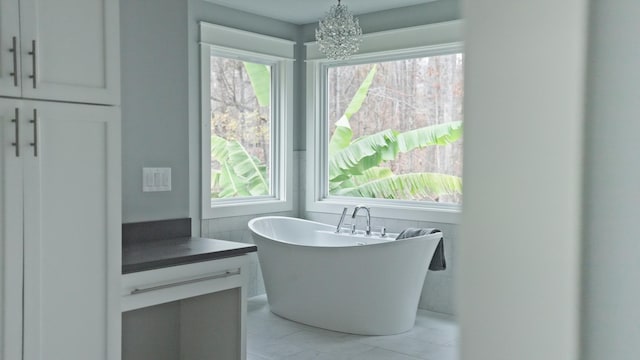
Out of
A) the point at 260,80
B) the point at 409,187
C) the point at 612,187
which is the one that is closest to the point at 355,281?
the point at 409,187

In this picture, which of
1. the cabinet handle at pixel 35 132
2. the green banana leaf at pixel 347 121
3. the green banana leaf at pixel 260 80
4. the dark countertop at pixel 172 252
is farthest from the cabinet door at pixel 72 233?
the green banana leaf at pixel 347 121

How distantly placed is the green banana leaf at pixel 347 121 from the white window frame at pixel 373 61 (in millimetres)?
85

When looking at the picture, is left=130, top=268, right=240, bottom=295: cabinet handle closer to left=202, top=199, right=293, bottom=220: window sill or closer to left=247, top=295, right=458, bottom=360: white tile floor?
left=247, top=295, right=458, bottom=360: white tile floor

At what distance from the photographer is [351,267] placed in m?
4.12

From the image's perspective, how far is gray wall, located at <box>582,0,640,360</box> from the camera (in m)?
0.51

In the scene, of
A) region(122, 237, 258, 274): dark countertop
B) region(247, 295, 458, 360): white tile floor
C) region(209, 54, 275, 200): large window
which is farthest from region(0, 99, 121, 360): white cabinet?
region(209, 54, 275, 200): large window

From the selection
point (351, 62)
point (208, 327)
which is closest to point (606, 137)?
point (208, 327)

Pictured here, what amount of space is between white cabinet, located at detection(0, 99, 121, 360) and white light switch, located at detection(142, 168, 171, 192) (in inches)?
26.9

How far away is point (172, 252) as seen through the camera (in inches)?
101

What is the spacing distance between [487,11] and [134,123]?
2.69 m

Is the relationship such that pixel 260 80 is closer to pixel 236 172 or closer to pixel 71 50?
pixel 236 172

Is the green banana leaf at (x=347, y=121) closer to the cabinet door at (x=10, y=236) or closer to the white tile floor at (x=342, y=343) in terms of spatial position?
the white tile floor at (x=342, y=343)

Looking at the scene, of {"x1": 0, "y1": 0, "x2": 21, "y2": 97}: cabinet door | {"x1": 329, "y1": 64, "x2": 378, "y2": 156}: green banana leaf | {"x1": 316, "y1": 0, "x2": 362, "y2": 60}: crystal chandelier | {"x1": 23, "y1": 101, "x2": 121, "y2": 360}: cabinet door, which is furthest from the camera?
{"x1": 329, "y1": 64, "x2": 378, "y2": 156}: green banana leaf

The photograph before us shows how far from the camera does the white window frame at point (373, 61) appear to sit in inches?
187
